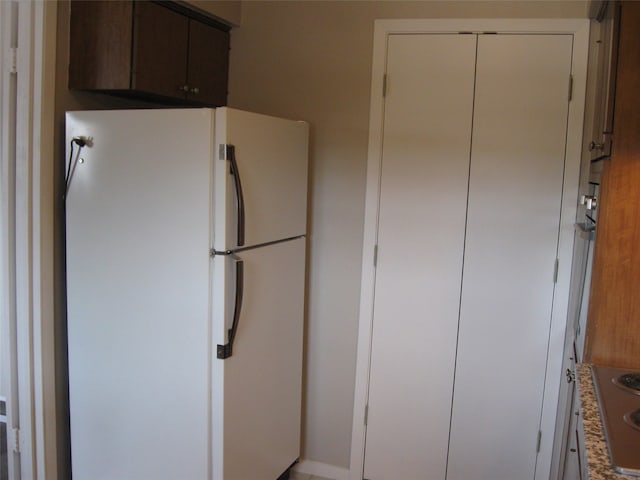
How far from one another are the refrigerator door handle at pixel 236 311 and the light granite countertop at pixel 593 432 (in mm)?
1140

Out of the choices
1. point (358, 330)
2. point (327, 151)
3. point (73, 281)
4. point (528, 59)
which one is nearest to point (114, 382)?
point (73, 281)

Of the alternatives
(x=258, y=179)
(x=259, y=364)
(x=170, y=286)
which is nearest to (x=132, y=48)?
(x=258, y=179)


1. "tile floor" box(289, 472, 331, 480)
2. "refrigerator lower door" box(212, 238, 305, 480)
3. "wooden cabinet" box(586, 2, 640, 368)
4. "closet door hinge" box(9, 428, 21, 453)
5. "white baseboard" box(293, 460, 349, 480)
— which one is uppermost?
"wooden cabinet" box(586, 2, 640, 368)

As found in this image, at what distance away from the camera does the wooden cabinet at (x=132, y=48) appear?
2.14 meters

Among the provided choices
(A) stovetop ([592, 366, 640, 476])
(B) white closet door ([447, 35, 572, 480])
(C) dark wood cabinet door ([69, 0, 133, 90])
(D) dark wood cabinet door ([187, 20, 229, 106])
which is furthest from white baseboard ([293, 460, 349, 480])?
(C) dark wood cabinet door ([69, 0, 133, 90])

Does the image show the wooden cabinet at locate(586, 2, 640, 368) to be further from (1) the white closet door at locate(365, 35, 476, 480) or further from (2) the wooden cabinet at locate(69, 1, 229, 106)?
(2) the wooden cabinet at locate(69, 1, 229, 106)

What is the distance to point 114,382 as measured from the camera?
222 centimetres

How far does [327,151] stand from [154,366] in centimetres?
126

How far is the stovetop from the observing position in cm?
127

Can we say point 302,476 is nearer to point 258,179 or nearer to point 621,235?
point 258,179

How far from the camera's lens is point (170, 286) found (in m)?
2.09

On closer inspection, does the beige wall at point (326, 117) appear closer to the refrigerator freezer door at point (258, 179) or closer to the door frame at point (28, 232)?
the refrigerator freezer door at point (258, 179)

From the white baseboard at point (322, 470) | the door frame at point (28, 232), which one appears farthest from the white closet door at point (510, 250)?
the door frame at point (28, 232)

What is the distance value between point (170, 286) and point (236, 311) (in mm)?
258
